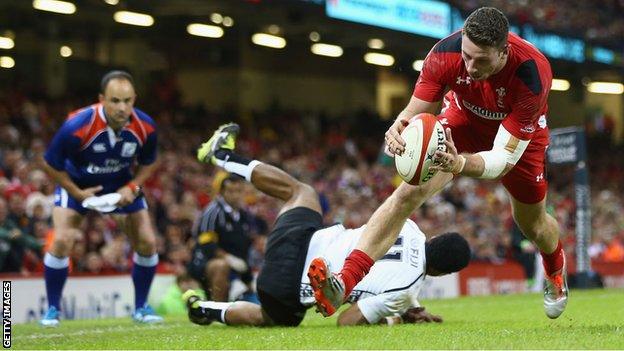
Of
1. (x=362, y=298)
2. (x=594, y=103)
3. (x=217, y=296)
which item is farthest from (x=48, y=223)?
(x=594, y=103)

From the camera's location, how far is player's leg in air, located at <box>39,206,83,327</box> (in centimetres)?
1018

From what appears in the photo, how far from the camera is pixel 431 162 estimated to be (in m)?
6.50

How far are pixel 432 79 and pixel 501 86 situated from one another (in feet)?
1.42

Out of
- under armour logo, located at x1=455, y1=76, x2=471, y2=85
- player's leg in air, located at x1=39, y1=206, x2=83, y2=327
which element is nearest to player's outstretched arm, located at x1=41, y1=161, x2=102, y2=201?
player's leg in air, located at x1=39, y1=206, x2=83, y2=327

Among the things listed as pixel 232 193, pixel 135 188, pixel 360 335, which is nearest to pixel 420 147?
pixel 360 335

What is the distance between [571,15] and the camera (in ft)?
102

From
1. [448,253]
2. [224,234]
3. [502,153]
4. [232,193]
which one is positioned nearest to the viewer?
[502,153]

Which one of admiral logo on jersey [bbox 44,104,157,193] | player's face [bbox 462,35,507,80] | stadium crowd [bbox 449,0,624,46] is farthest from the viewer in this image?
stadium crowd [bbox 449,0,624,46]

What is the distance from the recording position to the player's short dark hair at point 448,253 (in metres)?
8.18

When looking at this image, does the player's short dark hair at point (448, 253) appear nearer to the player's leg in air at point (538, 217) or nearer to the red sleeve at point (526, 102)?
the player's leg in air at point (538, 217)

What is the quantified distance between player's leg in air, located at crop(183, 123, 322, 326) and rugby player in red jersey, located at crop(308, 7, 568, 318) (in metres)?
1.18

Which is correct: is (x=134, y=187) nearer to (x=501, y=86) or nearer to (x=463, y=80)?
(x=463, y=80)

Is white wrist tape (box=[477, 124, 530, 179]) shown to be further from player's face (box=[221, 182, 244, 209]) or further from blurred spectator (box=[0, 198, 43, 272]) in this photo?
blurred spectator (box=[0, 198, 43, 272])

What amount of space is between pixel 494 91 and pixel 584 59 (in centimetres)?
2373
